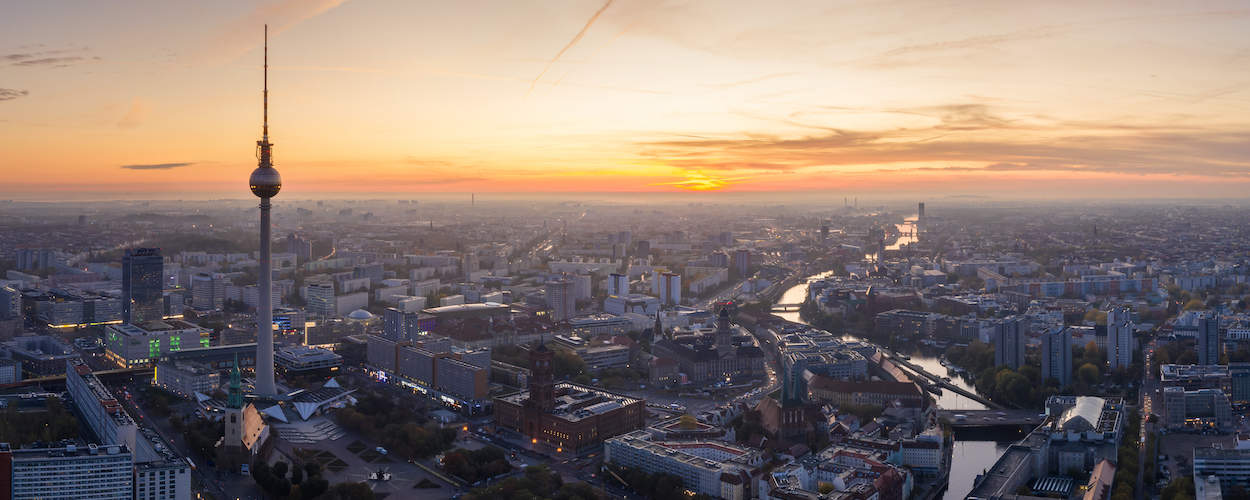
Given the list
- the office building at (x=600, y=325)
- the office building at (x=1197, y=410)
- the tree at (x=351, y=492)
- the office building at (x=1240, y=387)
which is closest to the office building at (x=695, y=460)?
the tree at (x=351, y=492)

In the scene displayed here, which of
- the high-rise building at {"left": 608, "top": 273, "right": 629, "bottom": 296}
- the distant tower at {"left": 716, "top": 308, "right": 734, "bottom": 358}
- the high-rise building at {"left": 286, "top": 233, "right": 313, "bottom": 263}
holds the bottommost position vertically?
the distant tower at {"left": 716, "top": 308, "right": 734, "bottom": 358}

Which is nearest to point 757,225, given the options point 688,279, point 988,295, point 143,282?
point 688,279

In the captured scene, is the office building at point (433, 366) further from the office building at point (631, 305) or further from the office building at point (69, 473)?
the office building at point (631, 305)

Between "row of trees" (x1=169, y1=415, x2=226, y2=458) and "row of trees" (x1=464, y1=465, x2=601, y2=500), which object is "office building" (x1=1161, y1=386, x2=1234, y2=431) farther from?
"row of trees" (x1=169, y1=415, x2=226, y2=458)

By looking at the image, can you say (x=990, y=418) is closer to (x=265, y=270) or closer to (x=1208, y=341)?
(x=1208, y=341)

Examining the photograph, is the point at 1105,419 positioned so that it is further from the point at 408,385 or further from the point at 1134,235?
the point at 1134,235

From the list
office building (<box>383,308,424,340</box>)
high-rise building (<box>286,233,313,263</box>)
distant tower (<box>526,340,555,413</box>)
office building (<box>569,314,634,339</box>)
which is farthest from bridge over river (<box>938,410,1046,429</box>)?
high-rise building (<box>286,233,313,263</box>)

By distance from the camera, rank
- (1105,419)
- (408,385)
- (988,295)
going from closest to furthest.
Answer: (1105,419) < (408,385) < (988,295)

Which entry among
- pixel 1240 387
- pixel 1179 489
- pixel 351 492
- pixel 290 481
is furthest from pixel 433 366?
pixel 1240 387
